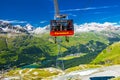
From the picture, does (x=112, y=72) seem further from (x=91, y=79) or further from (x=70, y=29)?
(x=70, y=29)

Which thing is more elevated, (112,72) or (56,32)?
(56,32)

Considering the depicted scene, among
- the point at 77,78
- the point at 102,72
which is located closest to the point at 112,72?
the point at 102,72

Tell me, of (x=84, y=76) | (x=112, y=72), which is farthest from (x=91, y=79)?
(x=112, y=72)

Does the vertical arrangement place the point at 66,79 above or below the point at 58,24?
below

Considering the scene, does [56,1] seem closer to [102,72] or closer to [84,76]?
[84,76]

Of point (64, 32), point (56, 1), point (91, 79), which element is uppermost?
point (56, 1)

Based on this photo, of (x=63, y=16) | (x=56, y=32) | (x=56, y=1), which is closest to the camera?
(x=56, y=1)

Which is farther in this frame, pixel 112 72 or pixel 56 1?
pixel 112 72

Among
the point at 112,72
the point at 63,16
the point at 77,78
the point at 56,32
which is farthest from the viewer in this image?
the point at 112,72

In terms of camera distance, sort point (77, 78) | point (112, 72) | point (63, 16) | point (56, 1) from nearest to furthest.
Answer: point (56, 1) → point (63, 16) → point (77, 78) → point (112, 72)
